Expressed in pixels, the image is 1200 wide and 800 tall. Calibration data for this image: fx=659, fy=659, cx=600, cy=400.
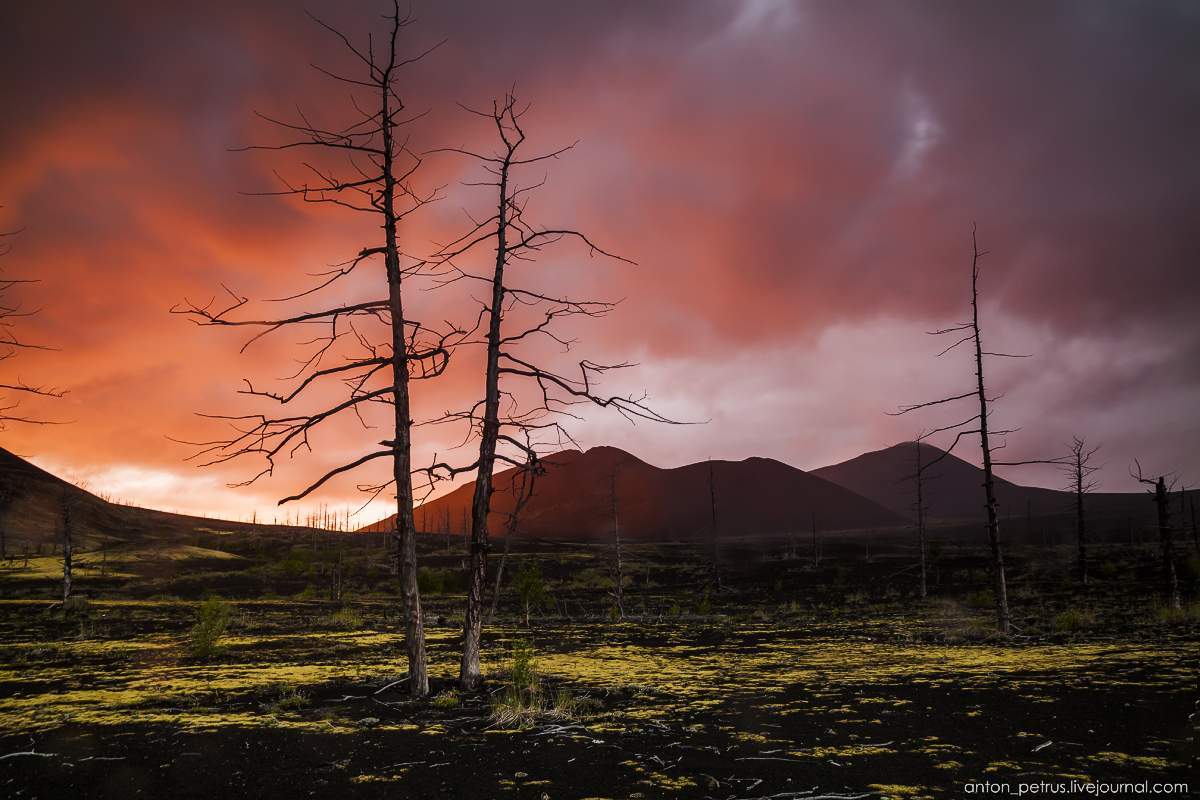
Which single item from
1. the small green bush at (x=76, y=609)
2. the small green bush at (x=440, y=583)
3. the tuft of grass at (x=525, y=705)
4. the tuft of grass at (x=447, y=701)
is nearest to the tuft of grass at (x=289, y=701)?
the tuft of grass at (x=447, y=701)

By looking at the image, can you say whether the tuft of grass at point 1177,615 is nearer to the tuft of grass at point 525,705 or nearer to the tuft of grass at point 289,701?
the tuft of grass at point 525,705

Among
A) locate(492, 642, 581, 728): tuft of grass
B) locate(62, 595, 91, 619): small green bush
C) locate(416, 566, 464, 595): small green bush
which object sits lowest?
locate(416, 566, 464, 595): small green bush

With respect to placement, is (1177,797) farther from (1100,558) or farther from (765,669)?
(1100,558)

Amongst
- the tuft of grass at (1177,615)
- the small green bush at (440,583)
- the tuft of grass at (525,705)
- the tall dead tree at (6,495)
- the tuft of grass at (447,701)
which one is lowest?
the small green bush at (440,583)

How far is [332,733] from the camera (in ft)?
29.9

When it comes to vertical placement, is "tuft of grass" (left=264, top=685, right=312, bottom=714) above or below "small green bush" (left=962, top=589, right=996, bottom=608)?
above

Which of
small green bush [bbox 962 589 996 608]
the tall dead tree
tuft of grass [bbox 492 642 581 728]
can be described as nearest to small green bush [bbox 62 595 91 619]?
tuft of grass [bbox 492 642 581 728]

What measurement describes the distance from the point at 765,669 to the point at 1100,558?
64375mm

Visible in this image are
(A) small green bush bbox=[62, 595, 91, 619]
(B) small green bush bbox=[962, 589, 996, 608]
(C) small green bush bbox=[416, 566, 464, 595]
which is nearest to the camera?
(B) small green bush bbox=[962, 589, 996, 608]

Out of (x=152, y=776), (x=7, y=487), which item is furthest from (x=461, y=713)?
(x=7, y=487)

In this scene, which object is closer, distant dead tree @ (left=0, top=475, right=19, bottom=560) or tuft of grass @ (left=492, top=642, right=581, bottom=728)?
tuft of grass @ (left=492, top=642, right=581, bottom=728)

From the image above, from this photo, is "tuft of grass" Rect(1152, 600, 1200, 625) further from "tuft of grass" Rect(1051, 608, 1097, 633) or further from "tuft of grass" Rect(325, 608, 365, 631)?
"tuft of grass" Rect(325, 608, 365, 631)

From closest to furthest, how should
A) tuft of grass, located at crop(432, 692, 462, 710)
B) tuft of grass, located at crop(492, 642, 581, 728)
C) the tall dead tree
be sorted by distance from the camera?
tuft of grass, located at crop(492, 642, 581, 728), tuft of grass, located at crop(432, 692, 462, 710), the tall dead tree

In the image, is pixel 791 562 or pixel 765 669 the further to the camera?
pixel 791 562
